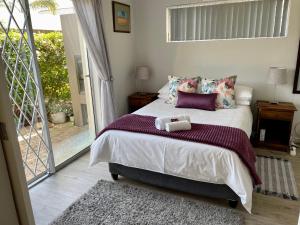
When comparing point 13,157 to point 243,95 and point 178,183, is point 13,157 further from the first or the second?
point 243,95

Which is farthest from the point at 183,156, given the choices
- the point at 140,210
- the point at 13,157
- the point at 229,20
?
the point at 229,20

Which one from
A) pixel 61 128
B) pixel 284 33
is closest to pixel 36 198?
pixel 61 128

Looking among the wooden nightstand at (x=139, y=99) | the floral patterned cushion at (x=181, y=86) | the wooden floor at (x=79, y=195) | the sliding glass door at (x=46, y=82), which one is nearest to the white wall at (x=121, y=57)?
the wooden nightstand at (x=139, y=99)

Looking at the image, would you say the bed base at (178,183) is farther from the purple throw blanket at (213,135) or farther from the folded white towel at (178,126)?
the folded white towel at (178,126)

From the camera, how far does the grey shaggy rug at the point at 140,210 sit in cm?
200

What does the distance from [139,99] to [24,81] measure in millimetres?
1859

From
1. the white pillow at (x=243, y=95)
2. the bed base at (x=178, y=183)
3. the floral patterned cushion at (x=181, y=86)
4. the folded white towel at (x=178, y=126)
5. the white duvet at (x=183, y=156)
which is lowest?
the bed base at (x=178, y=183)

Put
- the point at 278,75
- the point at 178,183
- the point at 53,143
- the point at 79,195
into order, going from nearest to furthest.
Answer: the point at 178,183 → the point at 79,195 → the point at 278,75 → the point at 53,143

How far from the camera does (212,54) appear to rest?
3.73 meters

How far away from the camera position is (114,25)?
3611mm

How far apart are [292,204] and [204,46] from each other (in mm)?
2511

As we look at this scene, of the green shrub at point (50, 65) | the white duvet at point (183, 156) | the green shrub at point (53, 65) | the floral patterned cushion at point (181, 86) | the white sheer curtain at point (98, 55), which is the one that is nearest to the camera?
the white duvet at point (183, 156)

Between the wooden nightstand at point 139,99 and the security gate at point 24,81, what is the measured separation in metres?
1.63

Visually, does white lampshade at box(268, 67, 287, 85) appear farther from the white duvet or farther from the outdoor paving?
the outdoor paving
